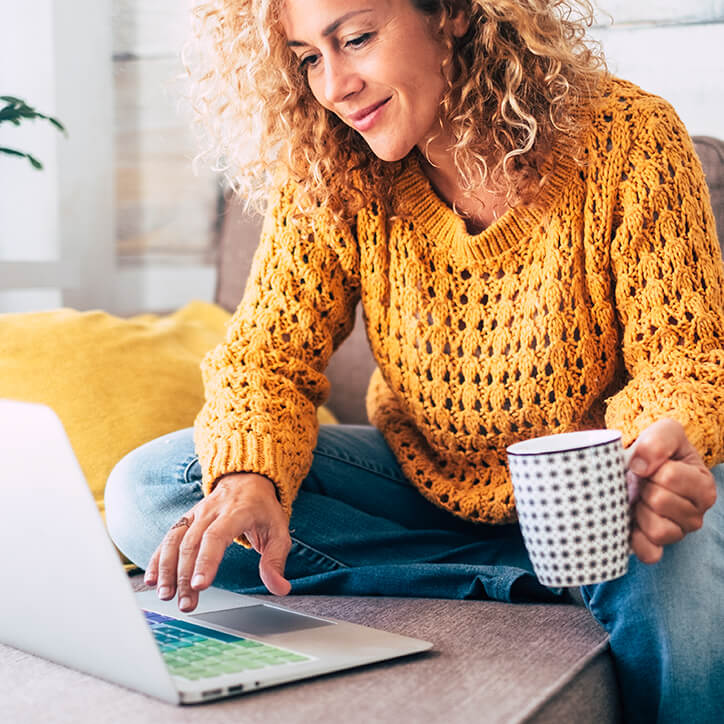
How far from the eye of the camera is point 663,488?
2.39ft

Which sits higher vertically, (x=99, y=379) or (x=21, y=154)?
(x=21, y=154)

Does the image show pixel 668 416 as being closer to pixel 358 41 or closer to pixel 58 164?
pixel 358 41

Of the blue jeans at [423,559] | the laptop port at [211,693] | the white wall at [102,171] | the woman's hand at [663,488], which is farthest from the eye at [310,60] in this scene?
the white wall at [102,171]

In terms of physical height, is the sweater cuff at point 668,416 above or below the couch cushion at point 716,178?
below

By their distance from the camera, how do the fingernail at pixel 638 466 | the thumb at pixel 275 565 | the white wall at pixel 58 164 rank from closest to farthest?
the fingernail at pixel 638 466, the thumb at pixel 275 565, the white wall at pixel 58 164

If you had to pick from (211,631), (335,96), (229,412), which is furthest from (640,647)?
(335,96)

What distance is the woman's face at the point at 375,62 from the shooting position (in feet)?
3.19

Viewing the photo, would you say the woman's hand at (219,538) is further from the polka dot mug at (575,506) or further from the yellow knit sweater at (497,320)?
the polka dot mug at (575,506)

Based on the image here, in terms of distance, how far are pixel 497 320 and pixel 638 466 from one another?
1.13 ft

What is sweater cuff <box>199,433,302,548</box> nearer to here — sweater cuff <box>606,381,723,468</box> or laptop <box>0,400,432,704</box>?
laptop <box>0,400,432,704</box>

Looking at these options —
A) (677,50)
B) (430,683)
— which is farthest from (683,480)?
(677,50)

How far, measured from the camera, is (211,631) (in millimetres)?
804

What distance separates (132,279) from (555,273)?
4.80 feet

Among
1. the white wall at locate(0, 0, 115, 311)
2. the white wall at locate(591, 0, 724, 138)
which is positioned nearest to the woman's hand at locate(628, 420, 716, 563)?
the white wall at locate(591, 0, 724, 138)
